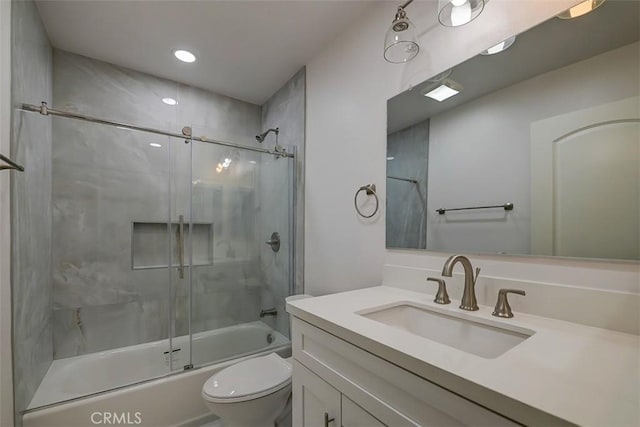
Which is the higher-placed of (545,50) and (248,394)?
(545,50)

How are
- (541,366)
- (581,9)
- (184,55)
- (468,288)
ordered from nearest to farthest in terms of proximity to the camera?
(541,366) < (581,9) < (468,288) < (184,55)

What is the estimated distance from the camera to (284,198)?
232cm

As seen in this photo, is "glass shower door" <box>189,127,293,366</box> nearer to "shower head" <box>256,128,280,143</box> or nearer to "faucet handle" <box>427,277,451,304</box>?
"shower head" <box>256,128,280,143</box>

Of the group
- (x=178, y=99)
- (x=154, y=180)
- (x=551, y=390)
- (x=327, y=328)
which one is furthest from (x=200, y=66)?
(x=551, y=390)

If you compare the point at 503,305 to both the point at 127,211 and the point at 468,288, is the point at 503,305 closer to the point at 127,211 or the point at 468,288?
the point at 468,288

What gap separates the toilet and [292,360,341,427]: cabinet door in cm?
42

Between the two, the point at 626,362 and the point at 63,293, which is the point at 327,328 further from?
the point at 63,293

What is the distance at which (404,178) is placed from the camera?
1.33 metres

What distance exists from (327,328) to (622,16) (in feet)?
4.09

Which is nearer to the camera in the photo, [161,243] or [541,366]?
[541,366]

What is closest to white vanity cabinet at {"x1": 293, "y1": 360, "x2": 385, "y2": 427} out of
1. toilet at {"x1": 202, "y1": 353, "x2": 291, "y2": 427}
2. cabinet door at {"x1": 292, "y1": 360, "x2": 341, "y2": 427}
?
cabinet door at {"x1": 292, "y1": 360, "x2": 341, "y2": 427}

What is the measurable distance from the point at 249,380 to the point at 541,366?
1.33 m

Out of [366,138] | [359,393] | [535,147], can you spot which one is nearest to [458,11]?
[535,147]

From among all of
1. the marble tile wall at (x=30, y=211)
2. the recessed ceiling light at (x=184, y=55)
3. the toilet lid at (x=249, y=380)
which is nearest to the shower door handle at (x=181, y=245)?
the marble tile wall at (x=30, y=211)
